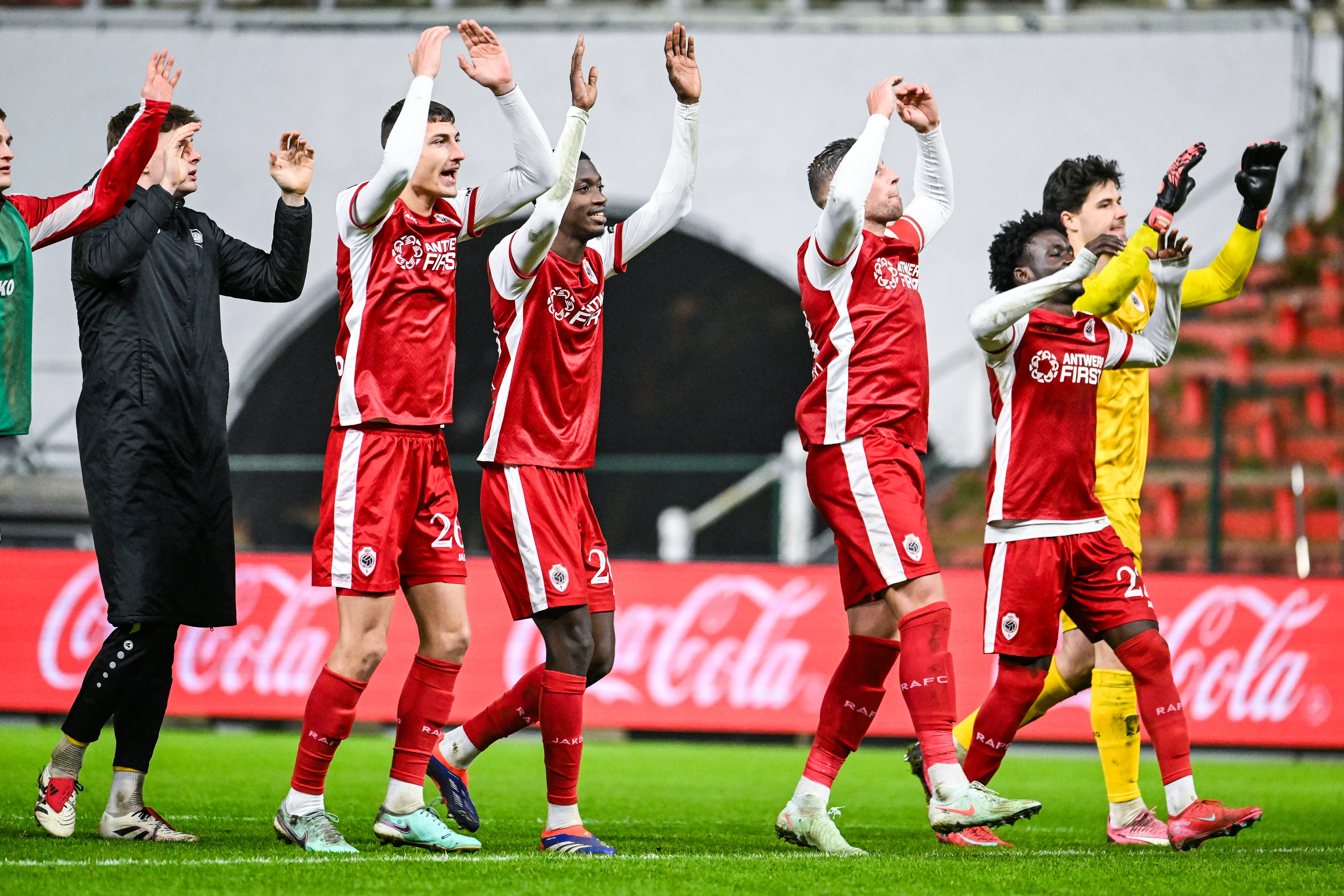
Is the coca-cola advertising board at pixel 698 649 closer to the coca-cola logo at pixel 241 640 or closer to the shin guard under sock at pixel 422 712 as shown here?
the coca-cola logo at pixel 241 640

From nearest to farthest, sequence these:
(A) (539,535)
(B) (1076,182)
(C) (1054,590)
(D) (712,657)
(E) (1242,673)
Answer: (A) (539,535), (C) (1054,590), (B) (1076,182), (E) (1242,673), (D) (712,657)

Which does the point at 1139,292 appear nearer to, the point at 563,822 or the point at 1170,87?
the point at 563,822

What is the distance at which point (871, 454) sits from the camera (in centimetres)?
500

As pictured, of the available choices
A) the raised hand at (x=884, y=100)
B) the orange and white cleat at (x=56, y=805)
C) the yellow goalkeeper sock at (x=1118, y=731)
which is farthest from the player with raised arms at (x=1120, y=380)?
the orange and white cleat at (x=56, y=805)

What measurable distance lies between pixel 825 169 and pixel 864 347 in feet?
2.46

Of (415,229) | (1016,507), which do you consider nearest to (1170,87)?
(1016,507)

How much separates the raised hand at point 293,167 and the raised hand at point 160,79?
1.44 feet

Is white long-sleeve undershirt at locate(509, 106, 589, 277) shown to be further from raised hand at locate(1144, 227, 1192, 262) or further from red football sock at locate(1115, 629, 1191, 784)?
red football sock at locate(1115, 629, 1191, 784)

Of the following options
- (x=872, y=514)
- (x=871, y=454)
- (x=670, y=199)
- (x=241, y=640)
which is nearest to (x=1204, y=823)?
(x=872, y=514)

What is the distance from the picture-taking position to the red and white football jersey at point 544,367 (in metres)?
4.89

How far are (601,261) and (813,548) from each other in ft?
33.4

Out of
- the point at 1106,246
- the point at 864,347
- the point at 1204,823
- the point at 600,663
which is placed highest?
the point at 1106,246

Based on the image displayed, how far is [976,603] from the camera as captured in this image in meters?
10.2

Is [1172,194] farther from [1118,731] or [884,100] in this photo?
[1118,731]
